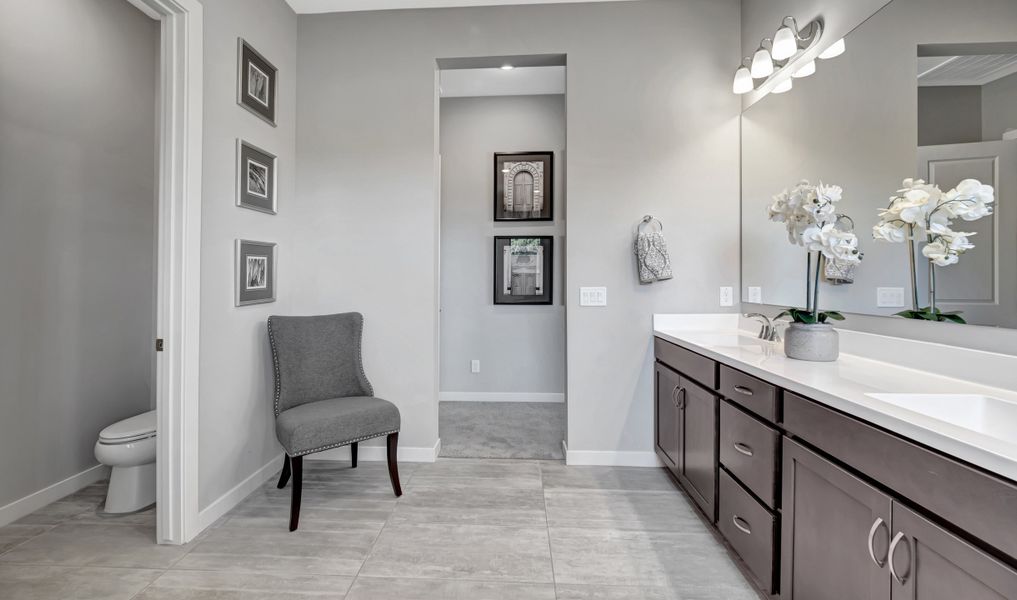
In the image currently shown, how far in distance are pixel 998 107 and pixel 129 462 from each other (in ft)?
12.0

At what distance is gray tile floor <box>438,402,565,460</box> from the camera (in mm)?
2875

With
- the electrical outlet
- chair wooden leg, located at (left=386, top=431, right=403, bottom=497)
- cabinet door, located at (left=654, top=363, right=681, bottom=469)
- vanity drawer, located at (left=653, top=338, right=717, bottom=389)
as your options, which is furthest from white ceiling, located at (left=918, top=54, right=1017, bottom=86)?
chair wooden leg, located at (left=386, top=431, right=403, bottom=497)

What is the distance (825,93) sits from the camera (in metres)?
2.01

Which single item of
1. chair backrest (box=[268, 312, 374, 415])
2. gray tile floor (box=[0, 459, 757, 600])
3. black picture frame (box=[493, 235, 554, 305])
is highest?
black picture frame (box=[493, 235, 554, 305])

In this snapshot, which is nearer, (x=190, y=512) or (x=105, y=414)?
(x=190, y=512)

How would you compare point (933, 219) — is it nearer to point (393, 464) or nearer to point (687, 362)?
point (687, 362)

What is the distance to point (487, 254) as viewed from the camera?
4.18 metres

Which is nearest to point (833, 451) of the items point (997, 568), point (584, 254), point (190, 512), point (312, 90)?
point (997, 568)

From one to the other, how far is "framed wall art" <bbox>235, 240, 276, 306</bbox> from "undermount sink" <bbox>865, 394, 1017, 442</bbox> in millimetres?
2620

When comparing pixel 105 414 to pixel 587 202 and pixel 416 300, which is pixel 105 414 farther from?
pixel 587 202

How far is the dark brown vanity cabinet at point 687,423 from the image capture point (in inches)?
74.5

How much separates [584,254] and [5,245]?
295cm

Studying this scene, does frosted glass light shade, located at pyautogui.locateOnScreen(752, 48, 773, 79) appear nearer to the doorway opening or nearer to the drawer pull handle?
the doorway opening

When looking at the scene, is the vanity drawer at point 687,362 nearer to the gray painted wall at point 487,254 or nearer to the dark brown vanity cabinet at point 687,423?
the dark brown vanity cabinet at point 687,423
